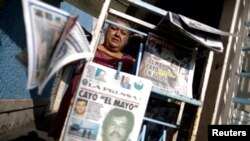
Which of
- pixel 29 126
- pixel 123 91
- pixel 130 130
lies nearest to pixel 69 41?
pixel 123 91

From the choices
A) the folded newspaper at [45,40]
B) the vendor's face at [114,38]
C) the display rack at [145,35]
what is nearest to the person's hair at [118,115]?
the display rack at [145,35]

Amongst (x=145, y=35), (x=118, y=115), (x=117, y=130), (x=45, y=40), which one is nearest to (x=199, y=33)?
(x=145, y=35)

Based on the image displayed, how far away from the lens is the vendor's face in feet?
12.1

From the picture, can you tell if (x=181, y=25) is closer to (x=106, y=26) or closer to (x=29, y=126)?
(x=106, y=26)

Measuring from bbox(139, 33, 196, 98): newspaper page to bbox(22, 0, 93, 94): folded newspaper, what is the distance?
1308 mm

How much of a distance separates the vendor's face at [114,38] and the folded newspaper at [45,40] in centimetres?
144

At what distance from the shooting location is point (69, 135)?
9.32ft

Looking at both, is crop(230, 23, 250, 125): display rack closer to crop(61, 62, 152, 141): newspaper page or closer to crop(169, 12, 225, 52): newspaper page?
crop(169, 12, 225, 52): newspaper page

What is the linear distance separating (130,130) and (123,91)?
0.40m

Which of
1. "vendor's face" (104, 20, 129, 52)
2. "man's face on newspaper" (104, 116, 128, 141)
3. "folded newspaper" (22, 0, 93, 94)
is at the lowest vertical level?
"man's face on newspaper" (104, 116, 128, 141)

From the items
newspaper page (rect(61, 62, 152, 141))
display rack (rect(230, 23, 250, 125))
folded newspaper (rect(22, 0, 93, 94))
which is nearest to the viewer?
folded newspaper (rect(22, 0, 93, 94))

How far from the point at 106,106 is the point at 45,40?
1.12m

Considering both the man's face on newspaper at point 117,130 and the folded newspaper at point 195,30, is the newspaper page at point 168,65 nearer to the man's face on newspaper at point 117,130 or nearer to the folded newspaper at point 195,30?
the folded newspaper at point 195,30

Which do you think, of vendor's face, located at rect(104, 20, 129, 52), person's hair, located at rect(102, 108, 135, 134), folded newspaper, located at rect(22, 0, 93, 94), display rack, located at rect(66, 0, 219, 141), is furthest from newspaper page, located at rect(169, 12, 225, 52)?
folded newspaper, located at rect(22, 0, 93, 94)
